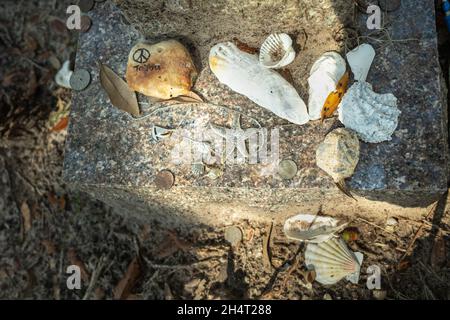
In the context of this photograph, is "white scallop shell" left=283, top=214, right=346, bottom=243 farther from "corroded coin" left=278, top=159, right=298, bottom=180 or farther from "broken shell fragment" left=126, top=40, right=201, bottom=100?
"broken shell fragment" left=126, top=40, right=201, bottom=100

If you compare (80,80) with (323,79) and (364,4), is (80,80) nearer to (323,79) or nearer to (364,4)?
(323,79)

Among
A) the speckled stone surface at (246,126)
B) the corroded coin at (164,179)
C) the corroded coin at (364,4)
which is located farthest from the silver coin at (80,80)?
the corroded coin at (364,4)

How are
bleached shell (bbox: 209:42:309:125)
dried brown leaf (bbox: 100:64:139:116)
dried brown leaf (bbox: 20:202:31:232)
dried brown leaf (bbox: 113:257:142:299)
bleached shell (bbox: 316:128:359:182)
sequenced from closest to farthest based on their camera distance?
bleached shell (bbox: 316:128:359:182), bleached shell (bbox: 209:42:309:125), dried brown leaf (bbox: 100:64:139:116), dried brown leaf (bbox: 113:257:142:299), dried brown leaf (bbox: 20:202:31:232)

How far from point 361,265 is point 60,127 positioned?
168 cm

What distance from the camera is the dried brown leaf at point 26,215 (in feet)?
7.72

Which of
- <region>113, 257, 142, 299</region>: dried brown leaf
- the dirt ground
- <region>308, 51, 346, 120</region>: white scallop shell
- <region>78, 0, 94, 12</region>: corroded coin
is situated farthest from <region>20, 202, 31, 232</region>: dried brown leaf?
<region>308, 51, 346, 120</region>: white scallop shell

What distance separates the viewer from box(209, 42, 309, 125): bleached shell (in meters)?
1.59

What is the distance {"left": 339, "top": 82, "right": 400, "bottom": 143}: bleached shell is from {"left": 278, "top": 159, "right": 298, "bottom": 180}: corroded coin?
0.77 ft

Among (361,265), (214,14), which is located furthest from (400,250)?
(214,14)

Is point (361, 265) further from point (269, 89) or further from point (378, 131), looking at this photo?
point (269, 89)

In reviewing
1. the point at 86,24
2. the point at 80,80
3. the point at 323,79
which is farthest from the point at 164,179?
the point at 86,24

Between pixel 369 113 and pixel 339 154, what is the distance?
18 cm

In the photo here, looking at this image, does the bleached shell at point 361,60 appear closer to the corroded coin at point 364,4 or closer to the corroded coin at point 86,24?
the corroded coin at point 364,4

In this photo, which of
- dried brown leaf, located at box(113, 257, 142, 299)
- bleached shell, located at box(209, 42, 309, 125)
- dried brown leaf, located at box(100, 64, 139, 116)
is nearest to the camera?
bleached shell, located at box(209, 42, 309, 125)
